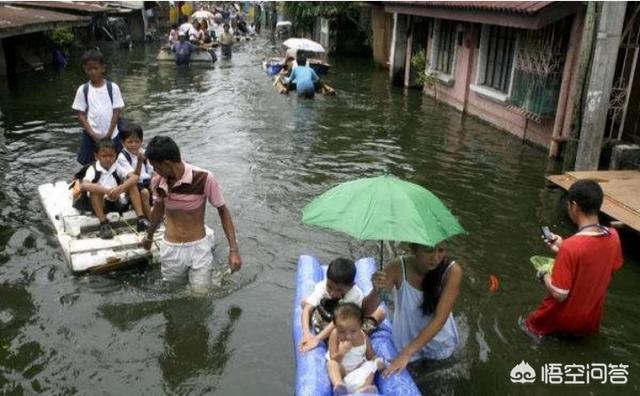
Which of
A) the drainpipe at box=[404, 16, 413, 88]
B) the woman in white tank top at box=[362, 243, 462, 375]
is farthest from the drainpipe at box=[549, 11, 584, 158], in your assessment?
the drainpipe at box=[404, 16, 413, 88]

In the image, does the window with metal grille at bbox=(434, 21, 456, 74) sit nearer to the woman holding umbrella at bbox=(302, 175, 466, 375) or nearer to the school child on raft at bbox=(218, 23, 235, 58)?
the school child on raft at bbox=(218, 23, 235, 58)

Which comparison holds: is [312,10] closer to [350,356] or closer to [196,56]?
[196,56]

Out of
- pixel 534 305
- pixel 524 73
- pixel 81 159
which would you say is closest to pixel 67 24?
pixel 81 159

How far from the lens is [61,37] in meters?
22.2

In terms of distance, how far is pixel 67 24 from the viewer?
1805cm

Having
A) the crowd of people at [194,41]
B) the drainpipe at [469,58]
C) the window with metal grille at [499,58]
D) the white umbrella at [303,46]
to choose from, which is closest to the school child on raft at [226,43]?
the crowd of people at [194,41]

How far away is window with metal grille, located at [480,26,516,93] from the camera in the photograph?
1326cm

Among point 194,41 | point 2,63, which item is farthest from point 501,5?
point 194,41

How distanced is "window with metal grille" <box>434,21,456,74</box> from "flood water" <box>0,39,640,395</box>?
2.45 m

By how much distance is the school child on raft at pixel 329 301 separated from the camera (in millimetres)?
4355

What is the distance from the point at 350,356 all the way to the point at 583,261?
195 centimetres

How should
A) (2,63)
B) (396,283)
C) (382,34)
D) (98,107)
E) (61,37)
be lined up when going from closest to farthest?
(396,283)
(98,107)
(2,63)
(61,37)
(382,34)

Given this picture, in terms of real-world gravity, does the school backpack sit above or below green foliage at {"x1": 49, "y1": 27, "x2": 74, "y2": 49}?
below

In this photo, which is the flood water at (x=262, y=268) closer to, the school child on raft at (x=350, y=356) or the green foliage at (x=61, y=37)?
the school child on raft at (x=350, y=356)
